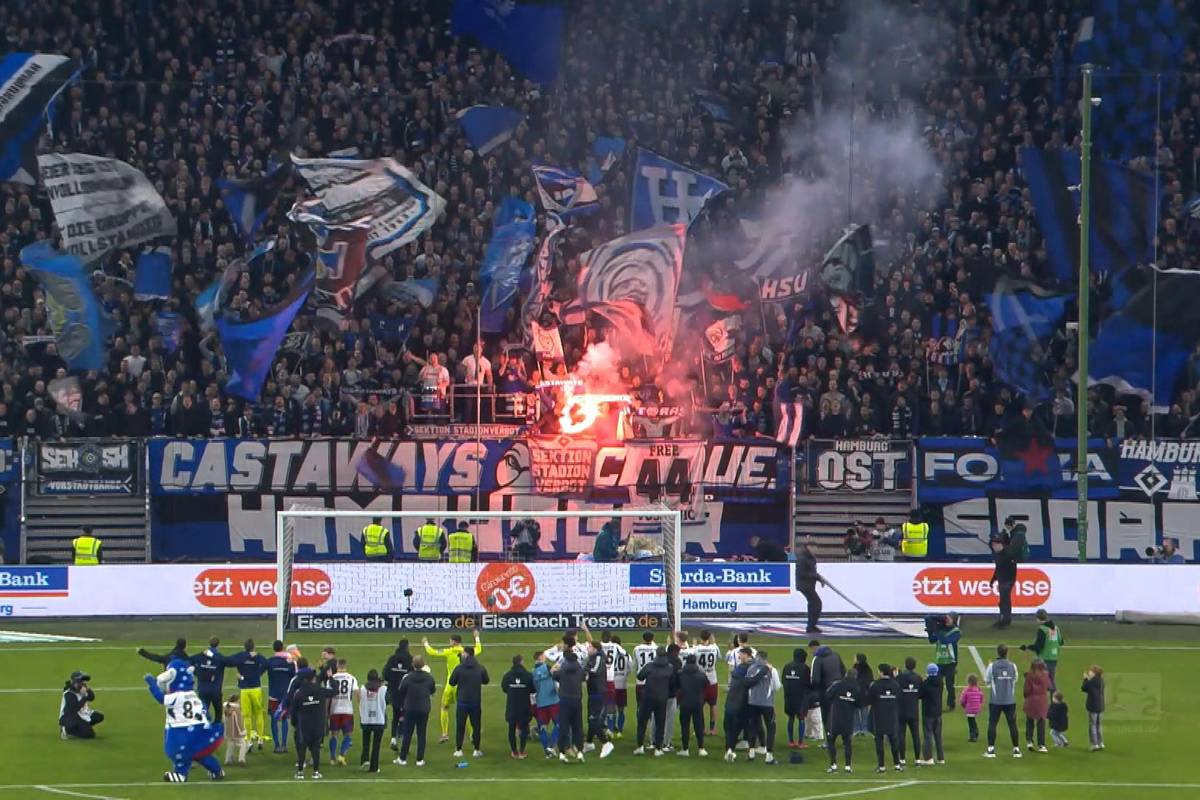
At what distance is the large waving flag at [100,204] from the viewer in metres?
43.8

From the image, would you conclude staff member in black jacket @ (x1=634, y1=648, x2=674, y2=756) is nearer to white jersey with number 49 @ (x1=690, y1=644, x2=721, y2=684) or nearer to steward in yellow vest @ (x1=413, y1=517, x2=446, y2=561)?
white jersey with number 49 @ (x1=690, y1=644, x2=721, y2=684)

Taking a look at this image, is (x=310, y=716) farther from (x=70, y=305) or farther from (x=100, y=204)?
(x=100, y=204)

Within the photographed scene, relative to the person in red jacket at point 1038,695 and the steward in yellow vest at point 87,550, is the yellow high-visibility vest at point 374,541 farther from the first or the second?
the person in red jacket at point 1038,695

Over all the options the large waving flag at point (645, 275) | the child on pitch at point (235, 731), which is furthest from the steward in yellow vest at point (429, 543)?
the child on pitch at point (235, 731)

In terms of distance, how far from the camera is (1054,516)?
42.2 meters

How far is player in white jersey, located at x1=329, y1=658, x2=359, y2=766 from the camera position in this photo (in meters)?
26.8

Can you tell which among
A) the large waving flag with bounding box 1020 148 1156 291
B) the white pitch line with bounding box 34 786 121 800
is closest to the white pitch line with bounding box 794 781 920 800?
the white pitch line with bounding box 34 786 121 800

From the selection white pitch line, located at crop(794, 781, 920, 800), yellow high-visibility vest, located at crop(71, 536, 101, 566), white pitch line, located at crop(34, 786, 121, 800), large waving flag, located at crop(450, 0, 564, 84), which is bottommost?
white pitch line, located at crop(794, 781, 920, 800)

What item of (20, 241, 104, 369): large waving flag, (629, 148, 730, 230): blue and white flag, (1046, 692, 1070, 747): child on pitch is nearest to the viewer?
(1046, 692, 1070, 747): child on pitch

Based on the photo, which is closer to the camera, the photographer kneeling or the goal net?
the photographer kneeling

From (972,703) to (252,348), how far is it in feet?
67.2

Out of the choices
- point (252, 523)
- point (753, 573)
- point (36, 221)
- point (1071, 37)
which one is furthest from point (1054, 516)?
point (36, 221)

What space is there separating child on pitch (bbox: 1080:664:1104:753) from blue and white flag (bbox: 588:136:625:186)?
21.8 meters

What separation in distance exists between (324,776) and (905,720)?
8.33m
